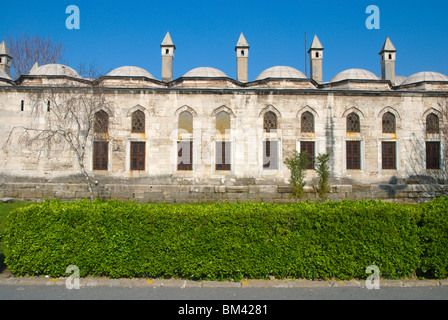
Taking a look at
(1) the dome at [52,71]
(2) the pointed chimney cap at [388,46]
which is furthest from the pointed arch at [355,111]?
(1) the dome at [52,71]

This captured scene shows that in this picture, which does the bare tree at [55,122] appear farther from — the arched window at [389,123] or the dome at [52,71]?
the arched window at [389,123]

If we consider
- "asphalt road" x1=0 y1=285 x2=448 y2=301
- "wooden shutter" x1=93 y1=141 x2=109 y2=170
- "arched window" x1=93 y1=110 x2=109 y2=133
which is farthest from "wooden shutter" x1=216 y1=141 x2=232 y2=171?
"asphalt road" x1=0 y1=285 x2=448 y2=301

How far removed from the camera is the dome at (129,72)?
22.0 m

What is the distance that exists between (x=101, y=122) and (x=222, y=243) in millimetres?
14860

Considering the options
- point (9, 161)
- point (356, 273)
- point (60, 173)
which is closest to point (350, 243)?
point (356, 273)

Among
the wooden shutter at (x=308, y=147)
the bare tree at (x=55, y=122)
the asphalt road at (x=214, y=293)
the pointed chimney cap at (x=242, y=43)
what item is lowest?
the asphalt road at (x=214, y=293)

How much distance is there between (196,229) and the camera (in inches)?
208

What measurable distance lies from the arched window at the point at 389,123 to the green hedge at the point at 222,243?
15.1 metres

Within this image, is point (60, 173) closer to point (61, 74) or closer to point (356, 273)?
point (61, 74)

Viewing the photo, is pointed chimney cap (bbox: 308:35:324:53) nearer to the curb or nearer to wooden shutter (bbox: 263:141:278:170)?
wooden shutter (bbox: 263:141:278:170)

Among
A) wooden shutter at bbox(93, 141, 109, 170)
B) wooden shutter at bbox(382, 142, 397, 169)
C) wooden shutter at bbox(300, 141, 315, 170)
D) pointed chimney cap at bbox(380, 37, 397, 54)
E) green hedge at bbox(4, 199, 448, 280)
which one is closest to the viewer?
Result: green hedge at bbox(4, 199, 448, 280)

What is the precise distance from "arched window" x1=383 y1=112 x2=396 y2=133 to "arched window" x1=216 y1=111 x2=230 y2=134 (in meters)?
9.79

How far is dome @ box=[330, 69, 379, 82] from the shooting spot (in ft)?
73.8

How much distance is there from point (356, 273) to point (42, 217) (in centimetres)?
559
